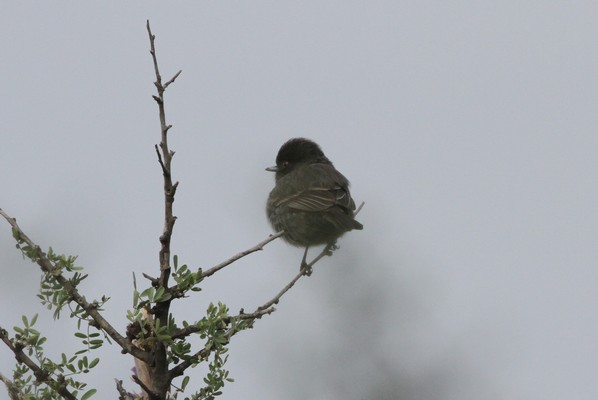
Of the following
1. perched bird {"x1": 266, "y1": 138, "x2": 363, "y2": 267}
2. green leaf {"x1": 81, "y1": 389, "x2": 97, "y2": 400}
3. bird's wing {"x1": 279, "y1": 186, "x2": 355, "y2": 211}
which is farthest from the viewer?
bird's wing {"x1": 279, "y1": 186, "x2": 355, "y2": 211}

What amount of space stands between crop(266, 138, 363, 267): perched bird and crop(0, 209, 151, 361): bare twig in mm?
4146

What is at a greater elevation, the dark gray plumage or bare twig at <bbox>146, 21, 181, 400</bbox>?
the dark gray plumage

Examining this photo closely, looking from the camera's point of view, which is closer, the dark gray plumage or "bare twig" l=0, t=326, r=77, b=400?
"bare twig" l=0, t=326, r=77, b=400

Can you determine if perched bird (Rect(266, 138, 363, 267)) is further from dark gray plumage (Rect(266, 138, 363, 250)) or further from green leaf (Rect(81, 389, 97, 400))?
green leaf (Rect(81, 389, 97, 400))

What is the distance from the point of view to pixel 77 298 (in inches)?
95.9

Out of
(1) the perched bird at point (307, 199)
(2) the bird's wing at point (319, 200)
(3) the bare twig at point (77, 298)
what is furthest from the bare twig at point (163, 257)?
(2) the bird's wing at point (319, 200)

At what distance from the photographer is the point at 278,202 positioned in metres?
7.98

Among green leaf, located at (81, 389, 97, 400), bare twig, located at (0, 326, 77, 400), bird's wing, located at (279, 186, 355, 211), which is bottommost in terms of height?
green leaf, located at (81, 389, 97, 400)

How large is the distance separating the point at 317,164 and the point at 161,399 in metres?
6.66

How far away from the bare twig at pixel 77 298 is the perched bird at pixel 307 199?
13.6ft

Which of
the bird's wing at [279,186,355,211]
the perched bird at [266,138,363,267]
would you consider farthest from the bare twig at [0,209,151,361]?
the bird's wing at [279,186,355,211]

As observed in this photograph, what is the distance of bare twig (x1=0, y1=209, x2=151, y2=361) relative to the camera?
7.88 feet

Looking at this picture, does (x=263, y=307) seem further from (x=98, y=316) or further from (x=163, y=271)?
(x=98, y=316)

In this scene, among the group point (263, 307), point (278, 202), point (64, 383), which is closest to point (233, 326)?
point (263, 307)
